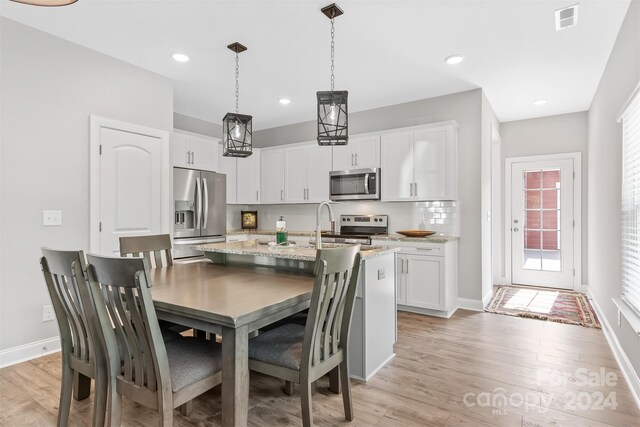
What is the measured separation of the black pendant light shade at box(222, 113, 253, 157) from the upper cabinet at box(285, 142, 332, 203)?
7.58 ft

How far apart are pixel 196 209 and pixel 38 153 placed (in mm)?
1922

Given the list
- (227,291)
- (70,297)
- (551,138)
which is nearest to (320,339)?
(227,291)

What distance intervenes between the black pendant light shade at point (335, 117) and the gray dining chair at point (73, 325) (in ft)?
5.26

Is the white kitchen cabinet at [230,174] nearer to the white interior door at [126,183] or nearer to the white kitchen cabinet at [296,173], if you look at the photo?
the white kitchen cabinet at [296,173]

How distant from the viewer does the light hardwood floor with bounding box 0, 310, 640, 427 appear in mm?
1963

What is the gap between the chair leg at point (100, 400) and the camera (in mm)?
1615

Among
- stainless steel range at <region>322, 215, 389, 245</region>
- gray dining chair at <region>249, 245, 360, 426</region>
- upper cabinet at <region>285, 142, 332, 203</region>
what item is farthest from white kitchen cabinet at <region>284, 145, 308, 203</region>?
gray dining chair at <region>249, 245, 360, 426</region>

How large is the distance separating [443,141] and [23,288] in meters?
4.24

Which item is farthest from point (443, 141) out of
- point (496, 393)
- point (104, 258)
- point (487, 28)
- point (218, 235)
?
point (104, 258)

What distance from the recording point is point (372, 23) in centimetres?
273

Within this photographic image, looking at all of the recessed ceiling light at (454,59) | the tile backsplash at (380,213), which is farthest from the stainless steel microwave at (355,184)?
the recessed ceiling light at (454,59)

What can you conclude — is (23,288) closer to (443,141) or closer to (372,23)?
(372,23)

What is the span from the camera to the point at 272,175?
18.5ft

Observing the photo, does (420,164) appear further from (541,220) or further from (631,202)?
(541,220)
